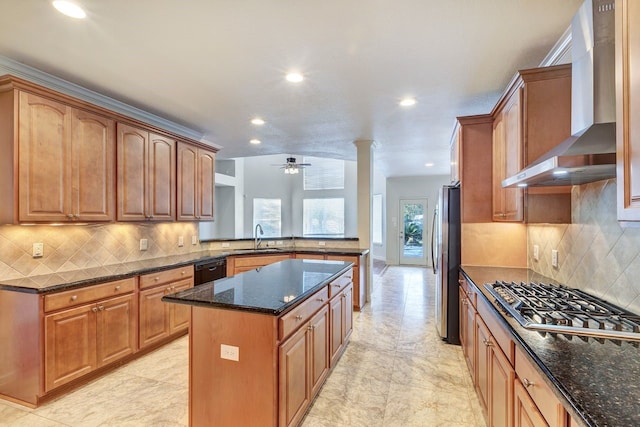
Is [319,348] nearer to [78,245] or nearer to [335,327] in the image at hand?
[335,327]

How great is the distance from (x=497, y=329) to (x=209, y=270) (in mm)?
3233

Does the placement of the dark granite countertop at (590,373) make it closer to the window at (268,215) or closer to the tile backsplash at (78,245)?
the tile backsplash at (78,245)

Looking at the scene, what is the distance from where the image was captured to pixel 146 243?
3537mm

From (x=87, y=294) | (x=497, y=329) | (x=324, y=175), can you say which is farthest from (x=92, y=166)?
(x=324, y=175)

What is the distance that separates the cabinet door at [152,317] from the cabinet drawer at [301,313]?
1.78 m

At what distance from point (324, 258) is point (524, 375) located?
132 inches

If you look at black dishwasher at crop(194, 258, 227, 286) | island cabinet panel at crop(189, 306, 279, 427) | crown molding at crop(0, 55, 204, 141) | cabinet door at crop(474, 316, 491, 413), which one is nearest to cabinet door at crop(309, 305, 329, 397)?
island cabinet panel at crop(189, 306, 279, 427)

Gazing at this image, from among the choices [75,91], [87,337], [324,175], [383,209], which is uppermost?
[324,175]

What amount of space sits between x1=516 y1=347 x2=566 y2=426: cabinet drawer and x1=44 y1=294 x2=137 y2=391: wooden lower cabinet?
298 centimetres

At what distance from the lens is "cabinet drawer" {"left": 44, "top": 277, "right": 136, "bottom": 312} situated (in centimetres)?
220

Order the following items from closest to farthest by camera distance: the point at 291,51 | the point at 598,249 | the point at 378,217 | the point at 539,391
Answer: the point at 539,391, the point at 598,249, the point at 291,51, the point at 378,217

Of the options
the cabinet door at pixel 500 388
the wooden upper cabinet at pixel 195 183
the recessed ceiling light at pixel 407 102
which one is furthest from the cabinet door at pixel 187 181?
the cabinet door at pixel 500 388

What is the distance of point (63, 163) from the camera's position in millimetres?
2463

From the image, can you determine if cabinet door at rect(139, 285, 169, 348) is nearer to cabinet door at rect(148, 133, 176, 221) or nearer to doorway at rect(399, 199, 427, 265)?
cabinet door at rect(148, 133, 176, 221)
